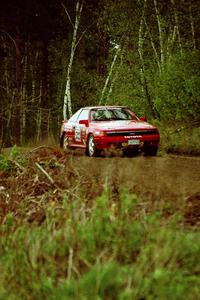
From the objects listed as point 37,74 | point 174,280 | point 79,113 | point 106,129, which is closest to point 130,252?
point 174,280

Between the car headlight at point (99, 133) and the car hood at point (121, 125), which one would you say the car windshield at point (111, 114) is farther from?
the car headlight at point (99, 133)

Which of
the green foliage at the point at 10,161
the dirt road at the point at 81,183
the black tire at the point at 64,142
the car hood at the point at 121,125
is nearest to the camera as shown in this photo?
the dirt road at the point at 81,183

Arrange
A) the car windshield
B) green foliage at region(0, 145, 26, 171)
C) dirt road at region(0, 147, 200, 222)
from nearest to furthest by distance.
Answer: dirt road at region(0, 147, 200, 222)
green foliage at region(0, 145, 26, 171)
the car windshield

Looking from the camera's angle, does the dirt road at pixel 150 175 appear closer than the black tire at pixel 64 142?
Yes

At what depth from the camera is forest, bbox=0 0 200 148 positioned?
901 inches

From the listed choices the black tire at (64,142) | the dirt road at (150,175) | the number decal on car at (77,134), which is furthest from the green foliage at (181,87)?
the dirt road at (150,175)

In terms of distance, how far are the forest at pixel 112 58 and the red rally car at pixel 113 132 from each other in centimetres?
155

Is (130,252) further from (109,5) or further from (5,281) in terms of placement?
(109,5)

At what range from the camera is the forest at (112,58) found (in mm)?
22875

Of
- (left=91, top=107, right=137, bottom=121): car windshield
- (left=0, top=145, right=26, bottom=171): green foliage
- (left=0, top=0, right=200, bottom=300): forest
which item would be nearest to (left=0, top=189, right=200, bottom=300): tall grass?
(left=0, top=0, right=200, bottom=300): forest

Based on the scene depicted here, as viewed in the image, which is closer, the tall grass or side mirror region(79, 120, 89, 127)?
the tall grass

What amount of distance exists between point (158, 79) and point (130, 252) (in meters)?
18.2

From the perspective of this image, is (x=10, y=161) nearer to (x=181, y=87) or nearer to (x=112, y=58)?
(x=181, y=87)

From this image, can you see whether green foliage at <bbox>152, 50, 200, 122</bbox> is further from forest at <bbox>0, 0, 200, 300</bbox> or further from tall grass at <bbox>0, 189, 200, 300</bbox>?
tall grass at <bbox>0, 189, 200, 300</bbox>
